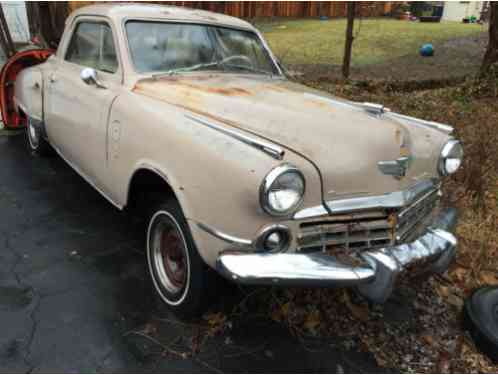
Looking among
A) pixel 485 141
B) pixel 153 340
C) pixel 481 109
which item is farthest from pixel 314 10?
pixel 153 340

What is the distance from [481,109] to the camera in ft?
19.2

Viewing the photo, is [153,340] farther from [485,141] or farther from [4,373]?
[485,141]

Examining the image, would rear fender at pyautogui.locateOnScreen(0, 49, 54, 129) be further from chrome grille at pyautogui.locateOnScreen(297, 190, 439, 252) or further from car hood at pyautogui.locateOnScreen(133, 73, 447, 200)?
chrome grille at pyautogui.locateOnScreen(297, 190, 439, 252)

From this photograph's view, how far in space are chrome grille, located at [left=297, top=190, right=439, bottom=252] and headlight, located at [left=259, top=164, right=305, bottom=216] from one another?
149 mm

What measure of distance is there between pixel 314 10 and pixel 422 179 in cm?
2244

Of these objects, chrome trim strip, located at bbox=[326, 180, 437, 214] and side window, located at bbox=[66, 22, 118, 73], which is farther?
side window, located at bbox=[66, 22, 118, 73]

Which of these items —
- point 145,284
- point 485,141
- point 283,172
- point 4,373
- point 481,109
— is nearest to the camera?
point 283,172

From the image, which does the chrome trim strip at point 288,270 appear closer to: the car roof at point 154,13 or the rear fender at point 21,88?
the car roof at point 154,13

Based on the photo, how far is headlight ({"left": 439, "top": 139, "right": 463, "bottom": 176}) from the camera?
2457 mm

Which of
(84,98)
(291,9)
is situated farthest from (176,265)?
(291,9)

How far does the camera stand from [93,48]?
3.31 meters

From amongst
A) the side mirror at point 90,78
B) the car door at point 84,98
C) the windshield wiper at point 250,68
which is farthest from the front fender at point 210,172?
the windshield wiper at point 250,68

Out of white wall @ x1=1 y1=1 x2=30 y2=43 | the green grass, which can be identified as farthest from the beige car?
white wall @ x1=1 y1=1 x2=30 y2=43

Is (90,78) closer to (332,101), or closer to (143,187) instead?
(143,187)
